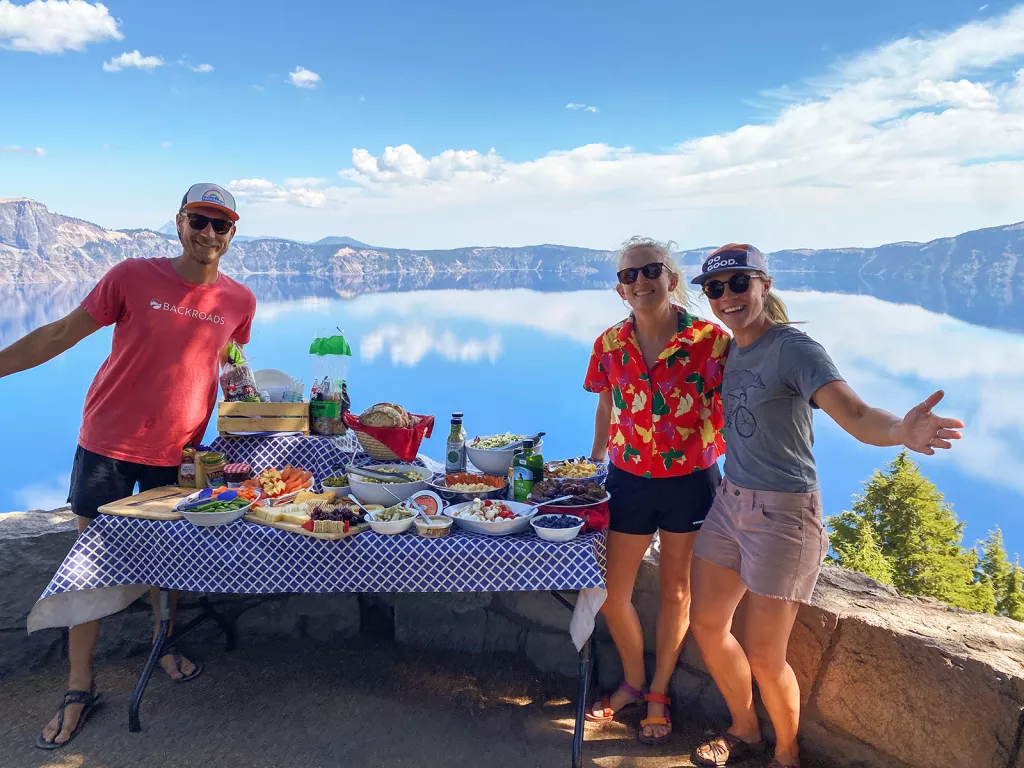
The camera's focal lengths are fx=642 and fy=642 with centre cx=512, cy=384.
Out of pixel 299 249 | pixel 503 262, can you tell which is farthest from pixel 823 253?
pixel 299 249

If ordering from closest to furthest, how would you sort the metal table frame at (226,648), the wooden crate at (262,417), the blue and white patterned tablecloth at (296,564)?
the blue and white patterned tablecloth at (296,564), the metal table frame at (226,648), the wooden crate at (262,417)

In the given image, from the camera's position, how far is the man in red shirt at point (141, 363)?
3062 millimetres

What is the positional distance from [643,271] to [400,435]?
156cm

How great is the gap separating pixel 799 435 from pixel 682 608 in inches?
45.3

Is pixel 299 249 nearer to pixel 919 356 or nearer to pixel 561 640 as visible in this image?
pixel 919 356

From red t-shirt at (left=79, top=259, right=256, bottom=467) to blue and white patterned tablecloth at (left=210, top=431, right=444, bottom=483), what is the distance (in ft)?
1.11

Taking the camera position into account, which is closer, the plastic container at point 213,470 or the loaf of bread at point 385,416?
the plastic container at point 213,470

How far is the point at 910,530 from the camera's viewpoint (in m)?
25.1

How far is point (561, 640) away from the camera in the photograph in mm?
3844

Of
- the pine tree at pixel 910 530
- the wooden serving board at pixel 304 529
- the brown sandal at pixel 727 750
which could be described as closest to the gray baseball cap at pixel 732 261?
the wooden serving board at pixel 304 529

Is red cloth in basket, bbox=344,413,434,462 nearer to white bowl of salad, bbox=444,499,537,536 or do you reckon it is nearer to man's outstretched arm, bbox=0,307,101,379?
white bowl of salad, bbox=444,499,537,536

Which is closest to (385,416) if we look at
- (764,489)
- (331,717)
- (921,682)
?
(331,717)

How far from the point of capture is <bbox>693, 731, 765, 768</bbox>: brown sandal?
2.94 meters

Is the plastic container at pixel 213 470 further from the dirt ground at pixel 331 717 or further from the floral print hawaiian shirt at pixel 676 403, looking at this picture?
the floral print hawaiian shirt at pixel 676 403
